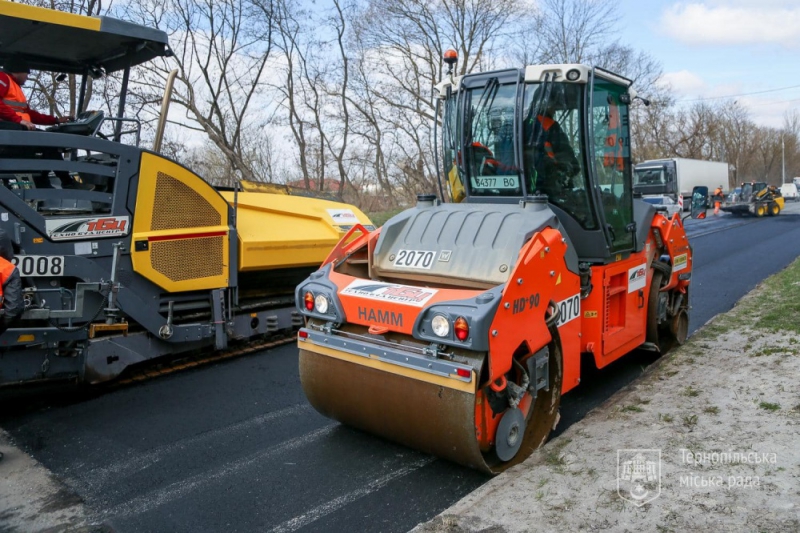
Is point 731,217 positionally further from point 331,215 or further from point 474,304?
point 474,304

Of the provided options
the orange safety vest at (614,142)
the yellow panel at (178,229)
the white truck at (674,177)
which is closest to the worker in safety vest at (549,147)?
the orange safety vest at (614,142)

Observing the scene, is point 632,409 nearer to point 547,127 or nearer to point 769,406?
point 769,406

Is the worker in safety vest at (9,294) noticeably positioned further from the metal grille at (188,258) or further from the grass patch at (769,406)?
the grass patch at (769,406)

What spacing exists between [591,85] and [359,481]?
3047 millimetres

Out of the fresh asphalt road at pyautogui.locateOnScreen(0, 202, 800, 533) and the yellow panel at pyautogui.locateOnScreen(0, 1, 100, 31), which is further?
the yellow panel at pyautogui.locateOnScreen(0, 1, 100, 31)

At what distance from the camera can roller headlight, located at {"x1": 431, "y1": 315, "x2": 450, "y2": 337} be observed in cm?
341

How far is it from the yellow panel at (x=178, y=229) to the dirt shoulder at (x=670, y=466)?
3.50 m

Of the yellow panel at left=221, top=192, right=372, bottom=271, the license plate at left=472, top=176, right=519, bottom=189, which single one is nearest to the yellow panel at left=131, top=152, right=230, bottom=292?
the yellow panel at left=221, top=192, right=372, bottom=271

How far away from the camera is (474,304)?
3430 millimetres

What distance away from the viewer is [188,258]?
18.8ft

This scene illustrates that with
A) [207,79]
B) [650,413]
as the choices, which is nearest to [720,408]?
[650,413]

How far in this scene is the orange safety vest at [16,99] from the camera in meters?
5.23

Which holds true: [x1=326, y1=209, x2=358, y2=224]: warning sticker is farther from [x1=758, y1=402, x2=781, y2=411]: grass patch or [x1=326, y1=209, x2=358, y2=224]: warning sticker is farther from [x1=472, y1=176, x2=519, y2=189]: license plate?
[x1=758, y1=402, x2=781, y2=411]: grass patch

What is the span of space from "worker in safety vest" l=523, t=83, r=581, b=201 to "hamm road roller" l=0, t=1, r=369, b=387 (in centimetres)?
286
